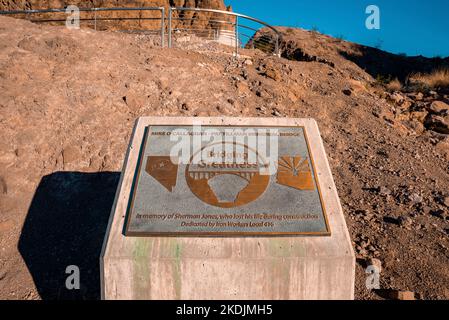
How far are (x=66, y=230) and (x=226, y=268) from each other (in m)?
2.60

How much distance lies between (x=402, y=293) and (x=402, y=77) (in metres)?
15.1

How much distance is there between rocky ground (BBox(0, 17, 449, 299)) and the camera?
491 centimetres

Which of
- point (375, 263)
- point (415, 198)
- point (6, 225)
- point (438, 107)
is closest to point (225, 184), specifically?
point (375, 263)

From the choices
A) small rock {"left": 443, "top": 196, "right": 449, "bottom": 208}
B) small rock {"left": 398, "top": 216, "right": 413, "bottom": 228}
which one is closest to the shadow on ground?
small rock {"left": 398, "top": 216, "right": 413, "bottom": 228}

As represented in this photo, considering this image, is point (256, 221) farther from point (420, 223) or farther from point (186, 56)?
point (186, 56)

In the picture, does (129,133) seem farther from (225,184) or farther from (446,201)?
(446,201)

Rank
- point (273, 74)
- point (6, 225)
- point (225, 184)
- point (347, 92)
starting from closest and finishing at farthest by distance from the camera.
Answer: point (225, 184) → point (6, 225) → point (273, 74) → point (347, 92)

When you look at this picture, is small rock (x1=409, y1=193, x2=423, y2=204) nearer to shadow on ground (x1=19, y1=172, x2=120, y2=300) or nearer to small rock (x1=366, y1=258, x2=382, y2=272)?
small rock (x1=366, y1=258, x2=382, y2=272)

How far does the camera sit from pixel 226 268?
11.5 feet

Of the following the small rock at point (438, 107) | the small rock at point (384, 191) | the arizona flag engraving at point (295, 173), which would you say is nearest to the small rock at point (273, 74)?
the small rock at point (438, 107)

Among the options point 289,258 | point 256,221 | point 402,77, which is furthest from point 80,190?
point 402,77

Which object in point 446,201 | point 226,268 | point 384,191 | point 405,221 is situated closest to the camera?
point 226,268

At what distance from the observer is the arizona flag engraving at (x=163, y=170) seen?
403cm

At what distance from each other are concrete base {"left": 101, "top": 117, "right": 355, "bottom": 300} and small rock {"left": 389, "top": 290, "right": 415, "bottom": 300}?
0.84 m
